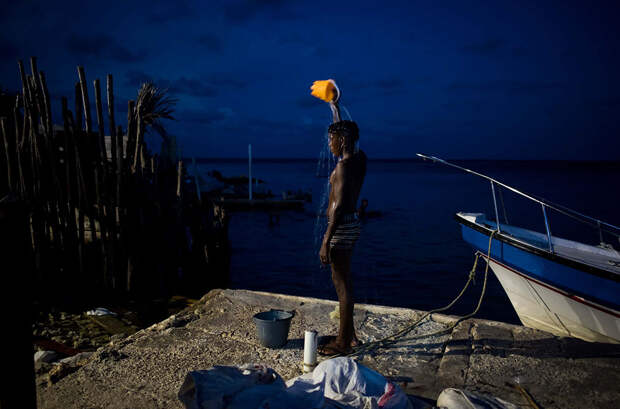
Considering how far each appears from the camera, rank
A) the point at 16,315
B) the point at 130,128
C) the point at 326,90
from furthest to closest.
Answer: the point at 130,128 < the point at 326,90 < the point at 16,315

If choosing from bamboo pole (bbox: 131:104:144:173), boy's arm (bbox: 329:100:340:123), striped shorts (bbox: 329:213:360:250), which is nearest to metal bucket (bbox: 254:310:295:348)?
striped shorts (bbox: 329:213:360:250)

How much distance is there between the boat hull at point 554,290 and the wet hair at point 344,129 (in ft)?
11.5

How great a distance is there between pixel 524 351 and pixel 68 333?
602cm

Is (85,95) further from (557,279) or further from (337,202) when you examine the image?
(557,279)

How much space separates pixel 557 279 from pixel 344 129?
4.17 meters

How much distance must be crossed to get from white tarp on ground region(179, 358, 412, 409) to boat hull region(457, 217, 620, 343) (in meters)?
3.93

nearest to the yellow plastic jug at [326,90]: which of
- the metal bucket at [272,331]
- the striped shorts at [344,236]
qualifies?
the striped shorts at [344,236]

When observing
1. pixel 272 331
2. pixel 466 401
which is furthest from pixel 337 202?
pixel 466 401

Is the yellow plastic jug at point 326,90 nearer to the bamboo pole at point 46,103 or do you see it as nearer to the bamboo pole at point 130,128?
the bamboo pole at point 130,128

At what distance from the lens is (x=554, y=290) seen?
6.21 m

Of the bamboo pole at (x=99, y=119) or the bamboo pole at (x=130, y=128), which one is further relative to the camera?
the bamboo pole at (x=130, y=128)

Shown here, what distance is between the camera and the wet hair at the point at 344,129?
159 inches

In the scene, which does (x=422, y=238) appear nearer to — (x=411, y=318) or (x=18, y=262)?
(x=411, y=318)

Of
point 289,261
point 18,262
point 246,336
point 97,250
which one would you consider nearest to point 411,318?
point 246,336
